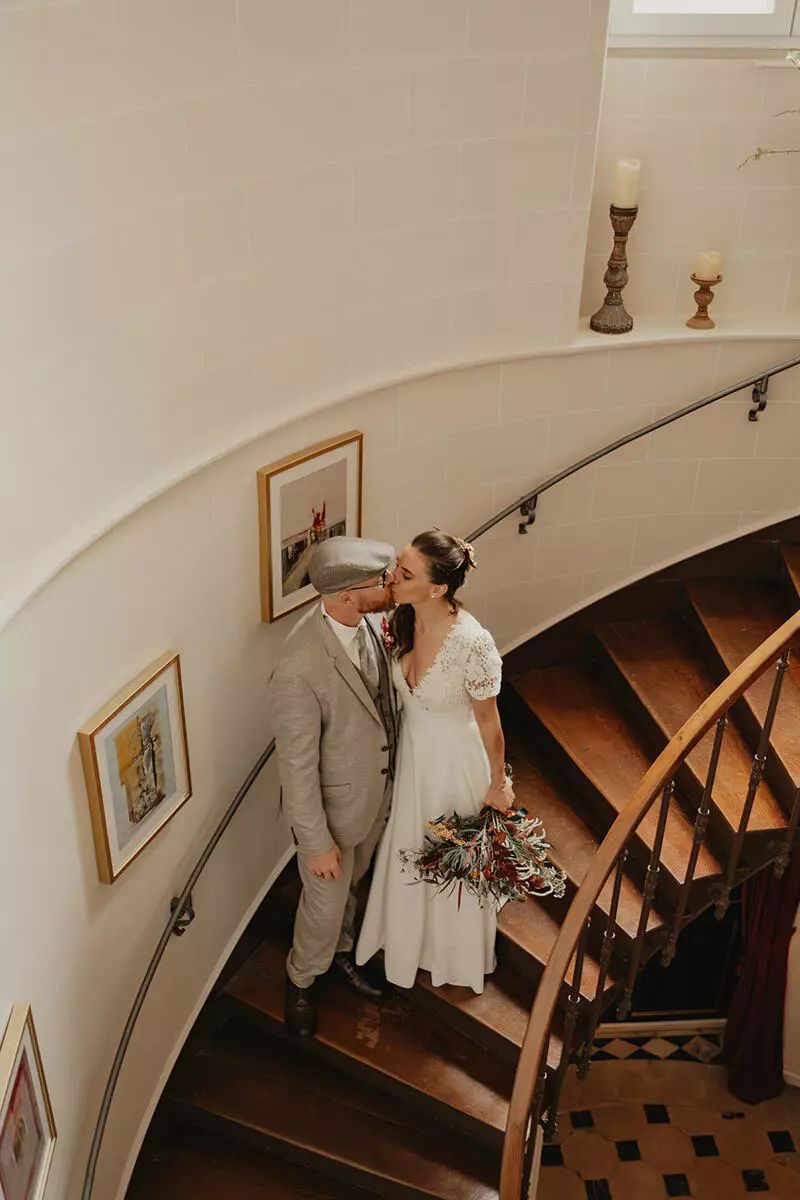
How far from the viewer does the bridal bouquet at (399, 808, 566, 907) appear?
366cm

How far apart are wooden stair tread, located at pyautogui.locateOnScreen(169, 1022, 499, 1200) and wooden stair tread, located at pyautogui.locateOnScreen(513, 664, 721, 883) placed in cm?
127

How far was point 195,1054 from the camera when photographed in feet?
14.2

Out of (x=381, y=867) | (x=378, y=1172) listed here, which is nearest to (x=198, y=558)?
(x=381, y=867)

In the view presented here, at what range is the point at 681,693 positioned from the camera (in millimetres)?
4617

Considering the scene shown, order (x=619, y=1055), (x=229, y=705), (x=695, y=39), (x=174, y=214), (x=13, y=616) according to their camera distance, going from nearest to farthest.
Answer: (x=13, y=616), (x=174, y=214), (x=229, y=705), (x=695, y=39), (x=619, y=1055)

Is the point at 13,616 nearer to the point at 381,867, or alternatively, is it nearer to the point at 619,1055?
the point at 381,867

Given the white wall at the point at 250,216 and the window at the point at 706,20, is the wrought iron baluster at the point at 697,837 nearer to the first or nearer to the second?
the white wall at the point at 250,216

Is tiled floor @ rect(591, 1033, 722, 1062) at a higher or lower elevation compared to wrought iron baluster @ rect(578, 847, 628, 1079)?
lower

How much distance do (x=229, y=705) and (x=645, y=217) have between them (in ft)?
8.00

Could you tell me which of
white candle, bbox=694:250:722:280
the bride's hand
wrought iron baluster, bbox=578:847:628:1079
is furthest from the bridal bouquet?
white candle, bbox=694:250:722:280

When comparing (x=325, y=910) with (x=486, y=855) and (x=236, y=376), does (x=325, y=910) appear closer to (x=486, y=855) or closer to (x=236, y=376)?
(x=486, y=855)

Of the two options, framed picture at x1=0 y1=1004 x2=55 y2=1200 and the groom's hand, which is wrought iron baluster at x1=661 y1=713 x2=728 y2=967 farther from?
framed picture at x1=0 y1=1004 x2=55 y2=1200

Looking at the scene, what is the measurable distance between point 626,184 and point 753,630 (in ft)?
6.00

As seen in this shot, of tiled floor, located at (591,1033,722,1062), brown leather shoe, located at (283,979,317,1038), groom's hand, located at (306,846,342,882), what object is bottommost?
tiled floor, located at (591,1033,722,1062)
